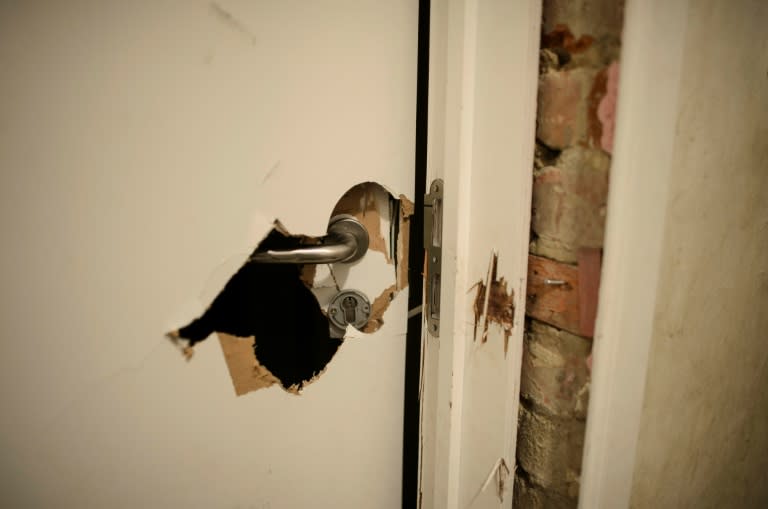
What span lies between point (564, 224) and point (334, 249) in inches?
11.9

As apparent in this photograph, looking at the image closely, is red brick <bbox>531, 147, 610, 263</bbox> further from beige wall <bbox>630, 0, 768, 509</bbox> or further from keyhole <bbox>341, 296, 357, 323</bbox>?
keyhole <bbox>341, 296, 357, 323</bbox>

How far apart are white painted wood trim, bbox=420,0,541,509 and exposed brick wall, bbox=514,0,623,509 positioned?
0.9 inches

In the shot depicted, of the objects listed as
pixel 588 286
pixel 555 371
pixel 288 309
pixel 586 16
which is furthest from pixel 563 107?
pixel 288 309

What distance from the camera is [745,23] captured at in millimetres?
481

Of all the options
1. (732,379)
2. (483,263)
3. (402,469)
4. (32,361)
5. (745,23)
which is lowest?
(402,469)

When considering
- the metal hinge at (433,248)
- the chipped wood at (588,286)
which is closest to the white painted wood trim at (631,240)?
the chipped wood at (588,286)

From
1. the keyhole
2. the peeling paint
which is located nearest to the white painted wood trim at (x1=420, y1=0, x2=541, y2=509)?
the peeling paint

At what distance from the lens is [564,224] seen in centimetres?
44

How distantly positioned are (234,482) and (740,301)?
90cm

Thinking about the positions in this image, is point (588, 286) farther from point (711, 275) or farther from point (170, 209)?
point (170, 209)

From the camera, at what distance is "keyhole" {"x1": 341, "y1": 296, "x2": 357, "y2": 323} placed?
0.58 m

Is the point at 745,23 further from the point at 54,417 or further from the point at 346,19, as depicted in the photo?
the point at 54,417

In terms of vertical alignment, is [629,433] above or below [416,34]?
below

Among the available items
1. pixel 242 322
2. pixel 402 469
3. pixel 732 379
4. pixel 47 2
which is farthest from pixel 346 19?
pixel 732 379
